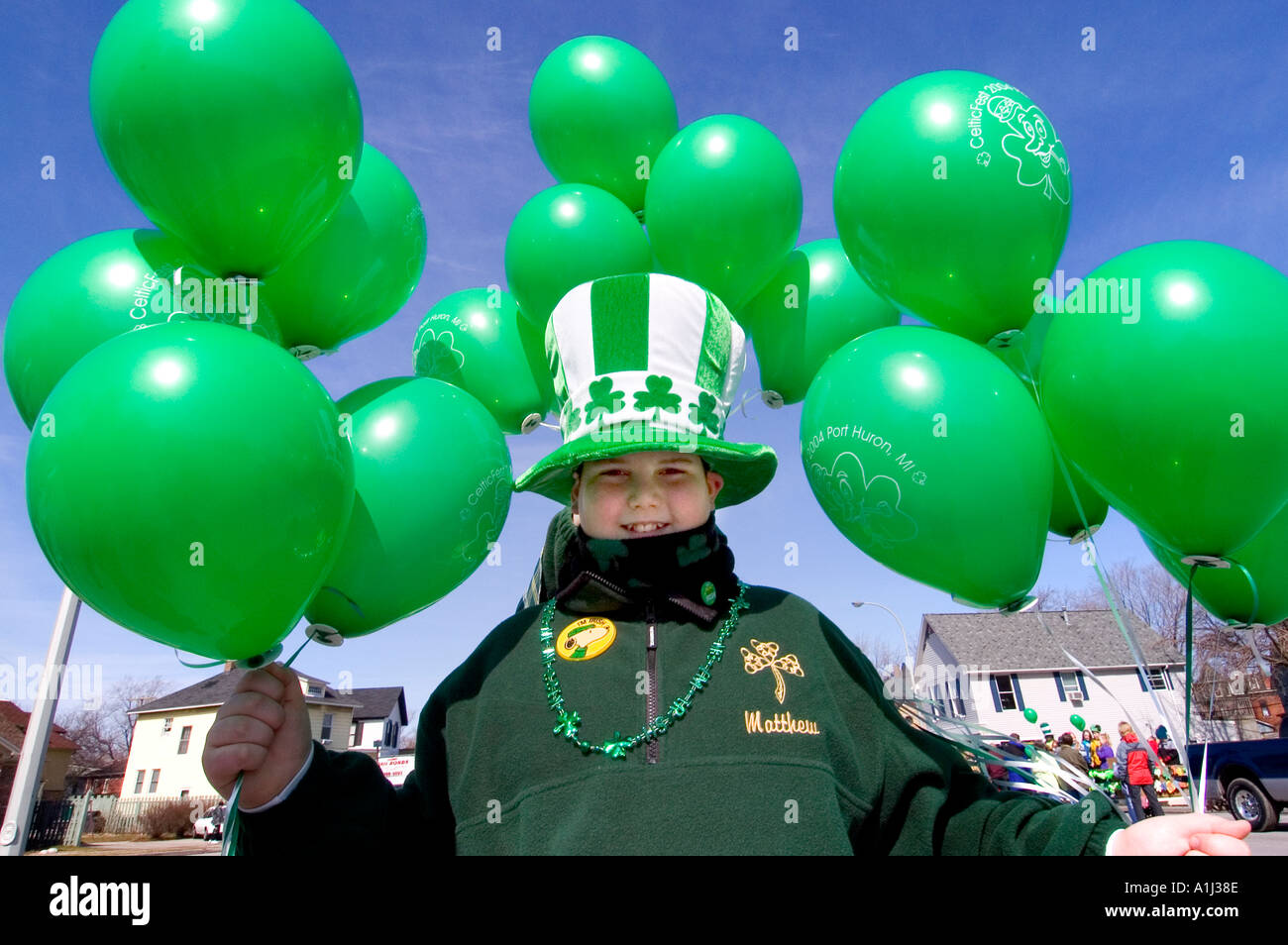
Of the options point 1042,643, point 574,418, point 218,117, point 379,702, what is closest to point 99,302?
point 218,117

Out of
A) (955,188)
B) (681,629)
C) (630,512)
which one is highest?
(955,188)

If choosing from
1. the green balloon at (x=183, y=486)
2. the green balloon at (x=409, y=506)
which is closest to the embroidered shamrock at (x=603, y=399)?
the green balloon at (x=409, y=506)

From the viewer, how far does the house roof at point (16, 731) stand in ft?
93.9

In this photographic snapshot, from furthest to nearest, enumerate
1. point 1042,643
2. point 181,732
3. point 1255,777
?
point 181,732, point 1042,643, point 1255,777

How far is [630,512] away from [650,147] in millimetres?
2199

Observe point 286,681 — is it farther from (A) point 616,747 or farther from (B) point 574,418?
(B) point 574,418

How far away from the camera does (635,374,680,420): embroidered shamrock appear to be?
1.80 m

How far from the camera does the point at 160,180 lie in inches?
64.2

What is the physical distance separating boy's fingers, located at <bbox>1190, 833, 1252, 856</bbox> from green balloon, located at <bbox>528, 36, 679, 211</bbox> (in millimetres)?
2996

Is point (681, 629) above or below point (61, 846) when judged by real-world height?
above

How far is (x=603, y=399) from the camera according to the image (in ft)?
6.03

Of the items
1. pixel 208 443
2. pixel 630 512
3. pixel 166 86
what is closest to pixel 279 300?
pixel 166 86

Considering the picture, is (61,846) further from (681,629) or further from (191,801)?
(681,629)

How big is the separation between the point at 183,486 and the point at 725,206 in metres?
2.05
